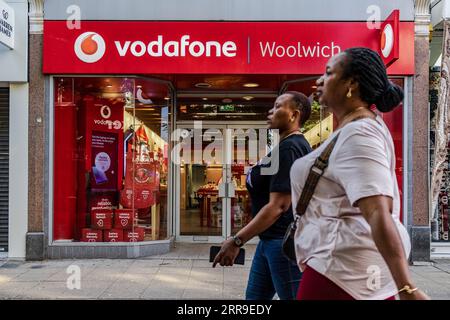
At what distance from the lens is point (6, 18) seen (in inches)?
307

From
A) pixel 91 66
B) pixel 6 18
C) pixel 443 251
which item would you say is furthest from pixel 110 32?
pixel 443 251

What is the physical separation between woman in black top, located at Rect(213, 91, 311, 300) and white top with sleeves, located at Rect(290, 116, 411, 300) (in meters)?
1.04

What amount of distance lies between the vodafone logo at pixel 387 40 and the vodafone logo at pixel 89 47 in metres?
4.54

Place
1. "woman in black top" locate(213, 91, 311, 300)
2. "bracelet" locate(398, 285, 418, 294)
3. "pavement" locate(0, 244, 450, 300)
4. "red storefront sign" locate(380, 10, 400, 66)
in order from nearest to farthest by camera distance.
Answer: "bracelet" locate(398, 285, 418, 294) < "woman in black top" locate(213, 91, 311, 300) < "pavement" locate(0, 244, 450, 300) < "red storefront sign" locate(380, 10, 400, 66)

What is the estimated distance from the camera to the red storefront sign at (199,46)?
8203 mm

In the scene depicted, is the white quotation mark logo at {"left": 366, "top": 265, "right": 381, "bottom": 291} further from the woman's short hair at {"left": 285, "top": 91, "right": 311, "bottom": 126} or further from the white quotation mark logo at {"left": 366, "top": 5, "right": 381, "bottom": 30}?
the white quotation mark logo at {"left": 366, "top": 5, "right": 381, "bottom": 30}

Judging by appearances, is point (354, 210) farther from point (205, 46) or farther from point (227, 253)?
point (205, 46)

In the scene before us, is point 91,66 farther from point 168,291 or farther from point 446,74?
point 446,74

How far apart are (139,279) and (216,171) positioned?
12.2 ft

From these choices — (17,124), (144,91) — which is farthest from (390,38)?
(17,124)

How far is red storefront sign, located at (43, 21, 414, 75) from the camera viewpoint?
820cm

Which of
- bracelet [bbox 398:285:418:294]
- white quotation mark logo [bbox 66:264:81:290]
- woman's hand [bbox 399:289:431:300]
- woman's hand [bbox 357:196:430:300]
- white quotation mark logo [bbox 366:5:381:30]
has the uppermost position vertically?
white quotation mark logo [bbox 366:5:381:30]

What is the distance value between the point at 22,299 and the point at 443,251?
6.82 metres

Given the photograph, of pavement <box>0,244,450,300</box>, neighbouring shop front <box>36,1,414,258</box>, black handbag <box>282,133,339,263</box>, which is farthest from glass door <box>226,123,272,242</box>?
black handbag <box>282,133,339,263</box>
